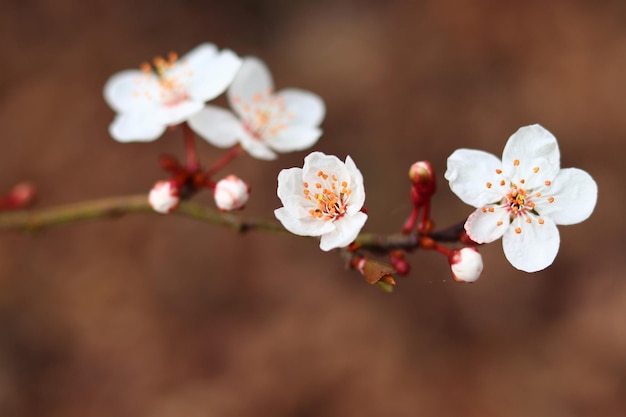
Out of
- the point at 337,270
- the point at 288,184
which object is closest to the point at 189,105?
the point at 288,184

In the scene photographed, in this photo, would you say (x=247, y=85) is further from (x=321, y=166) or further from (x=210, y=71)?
(x=321, y=166)

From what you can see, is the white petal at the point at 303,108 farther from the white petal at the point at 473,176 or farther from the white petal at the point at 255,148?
the white petal at the point at 473,176

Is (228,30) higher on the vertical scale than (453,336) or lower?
higher

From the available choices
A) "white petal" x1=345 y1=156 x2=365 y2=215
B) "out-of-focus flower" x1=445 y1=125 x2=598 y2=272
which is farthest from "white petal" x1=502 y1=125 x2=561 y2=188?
"white petal" x1=345 y1=156 x2=365 y2=215

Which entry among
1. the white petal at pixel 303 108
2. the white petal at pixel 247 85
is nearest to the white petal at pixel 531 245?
the white petal at pixel 303 108

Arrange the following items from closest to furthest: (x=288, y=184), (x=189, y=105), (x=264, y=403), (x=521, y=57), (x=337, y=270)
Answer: (x=288, y=184) < (x=189, y=105) < (x=264, y=403) < (x=337, y=270) < (x=521, y=57)

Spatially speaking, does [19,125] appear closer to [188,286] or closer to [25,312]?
[25,312]
